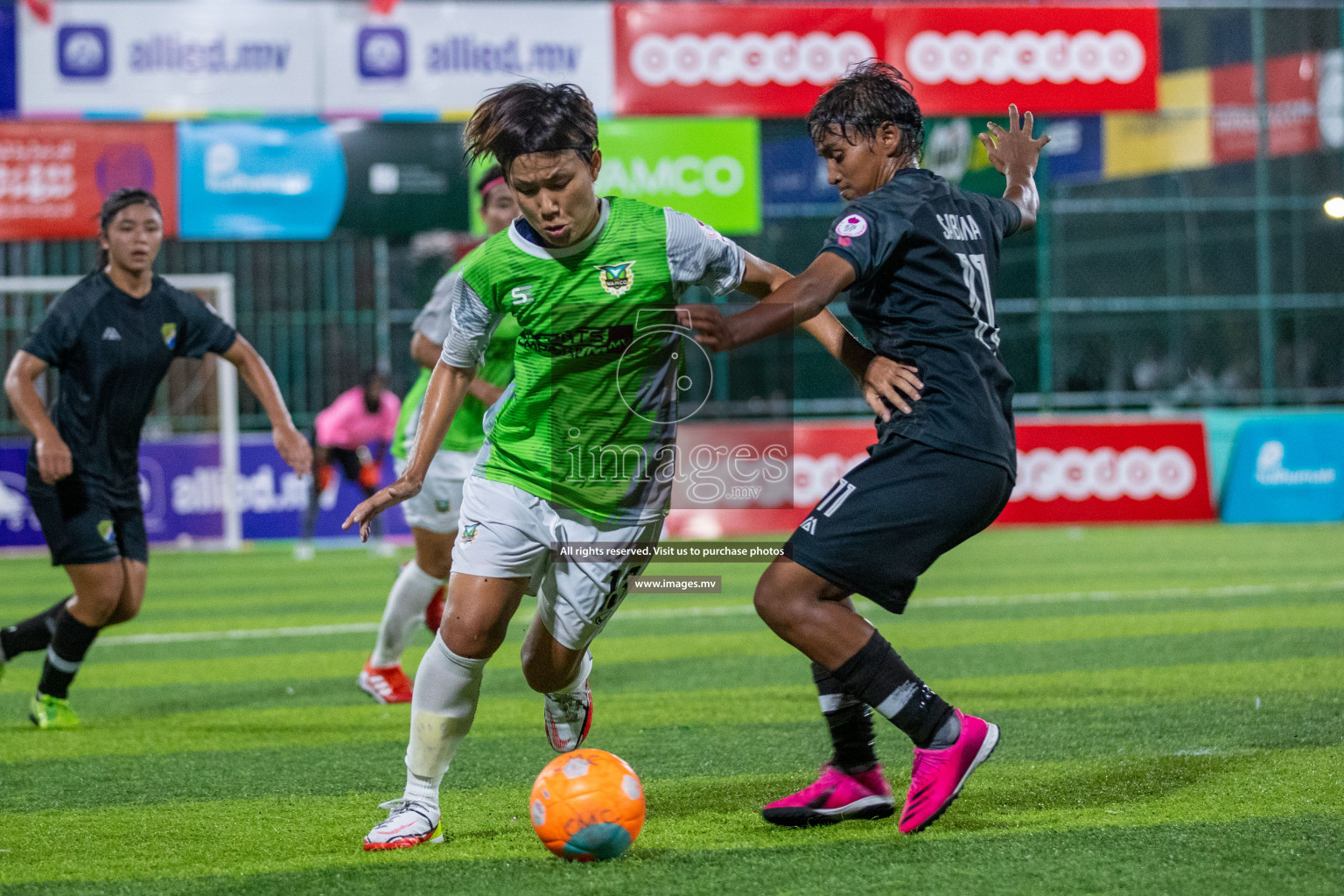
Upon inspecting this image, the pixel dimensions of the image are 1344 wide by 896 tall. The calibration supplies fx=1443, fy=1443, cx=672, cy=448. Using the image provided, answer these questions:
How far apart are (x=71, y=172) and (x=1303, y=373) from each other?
18.1m

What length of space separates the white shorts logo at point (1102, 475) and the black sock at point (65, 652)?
1256 cm

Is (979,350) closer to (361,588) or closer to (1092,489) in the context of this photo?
(361,588)

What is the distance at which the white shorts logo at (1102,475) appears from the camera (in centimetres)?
1702

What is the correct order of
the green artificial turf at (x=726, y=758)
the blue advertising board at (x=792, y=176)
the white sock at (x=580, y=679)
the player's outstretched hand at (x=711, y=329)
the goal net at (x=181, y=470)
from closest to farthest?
1. the player's outstretched hand at (x=711, y=329)
2. the green artificial turf at (x=726, y=758)
3. the white sock at (x=580, y=679)
4. the goal net at (x=181, y=470)
5. the blue advertising board at (x=792, y=176)

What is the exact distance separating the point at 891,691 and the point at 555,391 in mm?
1241

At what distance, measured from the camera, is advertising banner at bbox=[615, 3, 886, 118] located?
18.2m

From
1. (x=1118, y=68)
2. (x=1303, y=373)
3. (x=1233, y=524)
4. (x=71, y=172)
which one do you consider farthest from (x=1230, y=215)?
(x=71, y=172)

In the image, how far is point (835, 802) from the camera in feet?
13.7

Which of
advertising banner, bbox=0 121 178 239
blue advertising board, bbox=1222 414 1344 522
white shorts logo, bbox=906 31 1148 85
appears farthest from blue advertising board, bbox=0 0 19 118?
blue advertising board, bbox=1222 414 1344 522

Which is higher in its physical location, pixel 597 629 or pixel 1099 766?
pixel 597 629

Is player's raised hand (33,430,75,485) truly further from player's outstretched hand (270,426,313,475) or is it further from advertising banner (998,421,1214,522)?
advertising banner (998,421,1214,522)

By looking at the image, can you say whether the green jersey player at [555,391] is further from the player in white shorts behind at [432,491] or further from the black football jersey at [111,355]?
the black football jersey at [111,355]

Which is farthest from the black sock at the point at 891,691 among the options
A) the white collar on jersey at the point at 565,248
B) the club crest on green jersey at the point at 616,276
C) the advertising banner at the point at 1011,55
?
the advertising banner at the point at 1011,55

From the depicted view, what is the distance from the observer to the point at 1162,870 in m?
3.51
